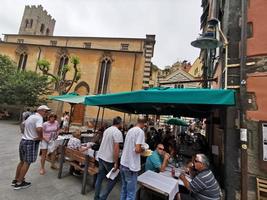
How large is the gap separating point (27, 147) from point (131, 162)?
2556 mm

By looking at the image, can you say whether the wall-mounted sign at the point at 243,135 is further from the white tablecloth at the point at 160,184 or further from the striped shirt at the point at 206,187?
the white tablecloth at the point at 160,184

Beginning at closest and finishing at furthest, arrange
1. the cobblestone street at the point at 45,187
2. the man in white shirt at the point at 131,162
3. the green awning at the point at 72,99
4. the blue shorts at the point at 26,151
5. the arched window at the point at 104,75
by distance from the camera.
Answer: the man in white shirt at the point at 131,162 < the cobblestone street at the point at 45,187 < the blue shorts at the point at 26,151 < the green awning at the point at 72,99 < the arched window at the point at 104,75

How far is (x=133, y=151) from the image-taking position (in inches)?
123

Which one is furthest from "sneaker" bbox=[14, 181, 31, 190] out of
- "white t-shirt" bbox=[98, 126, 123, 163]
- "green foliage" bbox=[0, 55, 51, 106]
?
"green foliage" bbox=[0, 55, 51, 106]

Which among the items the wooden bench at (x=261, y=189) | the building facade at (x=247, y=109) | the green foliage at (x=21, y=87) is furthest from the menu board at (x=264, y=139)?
the green foliage at (x=21, y=87)

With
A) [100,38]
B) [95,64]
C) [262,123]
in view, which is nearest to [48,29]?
[100,38]

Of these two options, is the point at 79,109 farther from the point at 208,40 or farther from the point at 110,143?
the point at 208,40

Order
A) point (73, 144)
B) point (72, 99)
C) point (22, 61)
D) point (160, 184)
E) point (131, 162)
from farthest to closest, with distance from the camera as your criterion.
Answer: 1. point (22, 61)
2. point (72, 99)
3. point (73, 144)
4. point (131, 162)
5. point (160, 184)

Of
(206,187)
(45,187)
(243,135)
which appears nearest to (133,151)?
(206,187)

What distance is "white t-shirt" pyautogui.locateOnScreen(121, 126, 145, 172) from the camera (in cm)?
308

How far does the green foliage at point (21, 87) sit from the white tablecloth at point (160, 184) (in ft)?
55.5

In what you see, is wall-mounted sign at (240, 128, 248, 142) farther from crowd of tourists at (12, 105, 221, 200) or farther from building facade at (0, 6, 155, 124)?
building facade at (0, 6, 155, 124)

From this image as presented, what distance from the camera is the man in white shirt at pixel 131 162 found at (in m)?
3.05

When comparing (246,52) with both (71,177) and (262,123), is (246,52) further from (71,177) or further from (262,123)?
(71,177)
